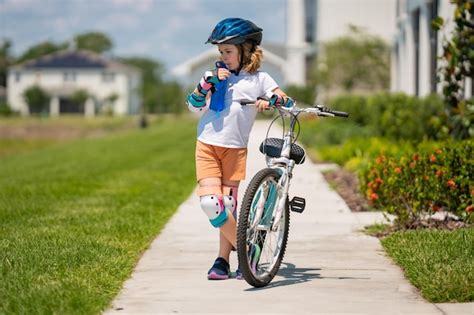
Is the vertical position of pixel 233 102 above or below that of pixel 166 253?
above

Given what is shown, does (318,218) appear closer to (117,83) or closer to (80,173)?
(80,173)

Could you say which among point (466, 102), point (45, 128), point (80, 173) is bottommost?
point (45, 128)

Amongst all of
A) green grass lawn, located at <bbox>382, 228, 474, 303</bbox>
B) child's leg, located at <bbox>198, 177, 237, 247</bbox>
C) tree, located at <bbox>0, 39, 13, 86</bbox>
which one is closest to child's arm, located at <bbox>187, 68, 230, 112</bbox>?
child's leg, located at <bbox>198, 177, 237, 247</bbox>

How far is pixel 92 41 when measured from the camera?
159625 mm

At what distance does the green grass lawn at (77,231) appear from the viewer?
665 centimetres

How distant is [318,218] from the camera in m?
11.1

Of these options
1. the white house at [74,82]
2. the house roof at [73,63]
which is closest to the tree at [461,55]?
the white house at [74,82]

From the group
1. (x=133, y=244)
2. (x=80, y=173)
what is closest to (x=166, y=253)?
(x=133, y=244)

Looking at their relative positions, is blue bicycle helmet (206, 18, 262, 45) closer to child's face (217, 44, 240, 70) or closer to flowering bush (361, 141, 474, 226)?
child's face (217, 44, 240, 70)

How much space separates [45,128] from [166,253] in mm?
70847

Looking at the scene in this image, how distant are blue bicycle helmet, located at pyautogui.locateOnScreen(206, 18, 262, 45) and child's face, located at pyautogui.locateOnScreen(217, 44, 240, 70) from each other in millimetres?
68

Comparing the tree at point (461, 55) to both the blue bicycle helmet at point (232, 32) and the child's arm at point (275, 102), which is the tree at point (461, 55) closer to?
the child's arm at point (275, 102)

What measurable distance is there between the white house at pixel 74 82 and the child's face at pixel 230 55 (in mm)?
97993

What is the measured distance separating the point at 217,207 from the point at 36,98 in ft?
319
